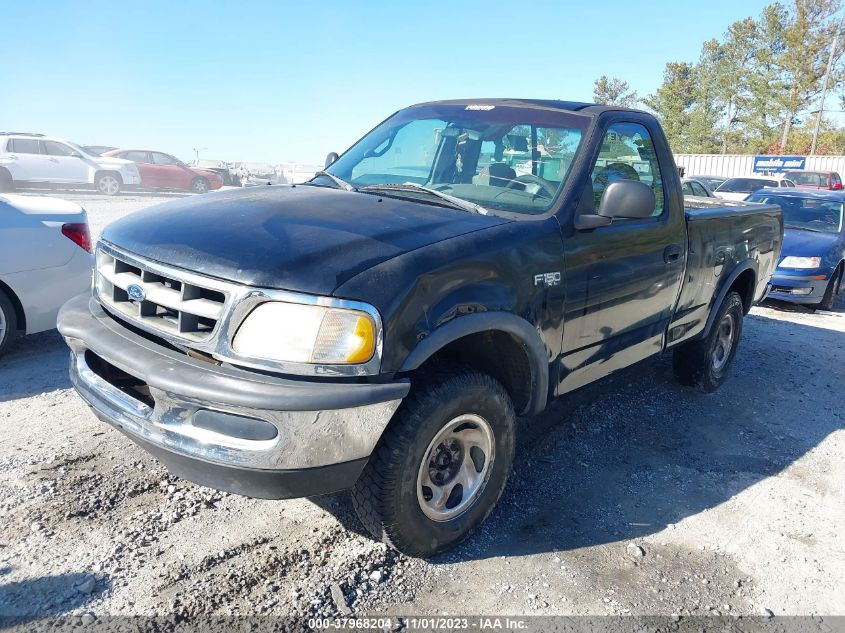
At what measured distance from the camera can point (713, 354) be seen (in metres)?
5.24

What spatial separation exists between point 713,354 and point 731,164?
114 feet

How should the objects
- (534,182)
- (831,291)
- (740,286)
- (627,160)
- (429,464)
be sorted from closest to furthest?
(429,464) < (534,182) < (627,160) < (740,286) < (831,291)

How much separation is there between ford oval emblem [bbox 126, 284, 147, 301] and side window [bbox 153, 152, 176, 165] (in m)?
21.7

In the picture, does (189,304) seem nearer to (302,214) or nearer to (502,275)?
(302,214)

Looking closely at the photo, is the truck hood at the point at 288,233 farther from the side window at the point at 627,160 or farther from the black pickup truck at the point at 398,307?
the side window at the point at 627,160

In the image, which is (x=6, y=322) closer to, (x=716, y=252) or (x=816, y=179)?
(x=716, y=252)

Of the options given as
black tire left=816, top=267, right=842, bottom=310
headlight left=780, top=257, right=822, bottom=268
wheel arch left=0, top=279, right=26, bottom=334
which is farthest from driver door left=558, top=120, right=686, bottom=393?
black tire left=816, top=267, right=842, bottom=310

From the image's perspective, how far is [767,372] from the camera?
5980mm

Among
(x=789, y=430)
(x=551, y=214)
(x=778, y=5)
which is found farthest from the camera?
(x=778, y=5)

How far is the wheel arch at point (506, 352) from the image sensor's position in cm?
267

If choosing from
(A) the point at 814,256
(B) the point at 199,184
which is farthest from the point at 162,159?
(A) the point at 814,256

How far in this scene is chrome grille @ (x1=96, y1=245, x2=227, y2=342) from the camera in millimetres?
2426

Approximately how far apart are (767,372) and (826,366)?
0.79m

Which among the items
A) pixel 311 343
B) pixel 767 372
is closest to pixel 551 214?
pixel 311 343
